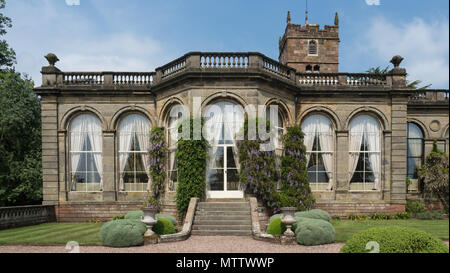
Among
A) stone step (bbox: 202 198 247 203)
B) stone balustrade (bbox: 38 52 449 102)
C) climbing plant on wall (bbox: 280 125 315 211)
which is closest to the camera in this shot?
stone step (bbox: 202 198 247 203)

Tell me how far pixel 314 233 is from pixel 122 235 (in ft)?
17.2

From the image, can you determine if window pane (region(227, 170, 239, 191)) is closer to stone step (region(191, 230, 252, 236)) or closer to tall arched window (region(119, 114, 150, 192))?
stone step (region(191, 230, 252, 236))

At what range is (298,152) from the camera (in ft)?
43.3

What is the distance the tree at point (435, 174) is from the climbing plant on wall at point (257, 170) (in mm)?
8983

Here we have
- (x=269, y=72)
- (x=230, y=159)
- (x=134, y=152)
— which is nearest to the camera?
(x=230, y=159)

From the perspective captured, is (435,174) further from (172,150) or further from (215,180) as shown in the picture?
(172,150)

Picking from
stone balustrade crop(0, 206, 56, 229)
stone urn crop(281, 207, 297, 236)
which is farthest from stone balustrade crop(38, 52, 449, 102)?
stone urn crop(281, 207, 297, 236)

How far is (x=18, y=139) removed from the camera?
55.1ft

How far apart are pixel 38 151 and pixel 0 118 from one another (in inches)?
99.1

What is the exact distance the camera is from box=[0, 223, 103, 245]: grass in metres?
8.72

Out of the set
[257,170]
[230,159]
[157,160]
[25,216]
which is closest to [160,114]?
[157,160]

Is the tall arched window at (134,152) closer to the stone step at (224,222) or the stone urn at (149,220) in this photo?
the stone step at (224,222)

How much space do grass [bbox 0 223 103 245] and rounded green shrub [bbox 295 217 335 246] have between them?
18.7 ft
